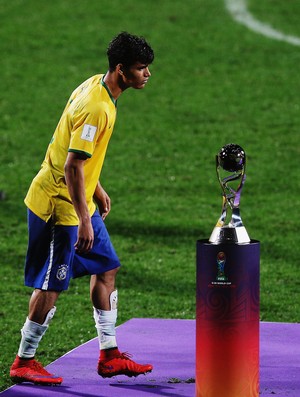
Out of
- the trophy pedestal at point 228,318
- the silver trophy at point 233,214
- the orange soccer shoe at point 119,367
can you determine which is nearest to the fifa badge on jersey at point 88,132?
the silver trophy at point 233,214

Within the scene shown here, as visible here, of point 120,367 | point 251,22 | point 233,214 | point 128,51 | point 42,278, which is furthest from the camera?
point 251,22

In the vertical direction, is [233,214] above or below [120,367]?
above

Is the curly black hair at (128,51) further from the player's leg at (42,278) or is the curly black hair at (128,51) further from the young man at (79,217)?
the player's leg at (42,278)

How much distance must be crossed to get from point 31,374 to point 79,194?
1079mm

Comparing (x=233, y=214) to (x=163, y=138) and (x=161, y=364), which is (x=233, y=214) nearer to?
(x=161, y=364)

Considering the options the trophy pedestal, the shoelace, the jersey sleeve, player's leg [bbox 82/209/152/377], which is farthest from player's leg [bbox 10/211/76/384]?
the trophy pedestal

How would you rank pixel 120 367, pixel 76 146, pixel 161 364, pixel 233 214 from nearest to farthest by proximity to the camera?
pixel 233 214
pixel 76 146
pixel 120 367
pixel 161 364

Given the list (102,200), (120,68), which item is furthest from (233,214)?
(102,200)

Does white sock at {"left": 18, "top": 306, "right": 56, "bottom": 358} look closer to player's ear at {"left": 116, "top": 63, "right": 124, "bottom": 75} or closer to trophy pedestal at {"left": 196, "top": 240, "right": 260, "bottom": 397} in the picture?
trophy pedestal at {"left": 196, "top": 240, "right": 260, "bottom": 397}

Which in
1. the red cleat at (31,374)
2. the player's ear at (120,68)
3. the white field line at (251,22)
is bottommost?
the red cleat at (31,374)

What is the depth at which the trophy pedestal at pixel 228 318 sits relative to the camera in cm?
535

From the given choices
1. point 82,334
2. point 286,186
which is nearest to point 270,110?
point 286,186

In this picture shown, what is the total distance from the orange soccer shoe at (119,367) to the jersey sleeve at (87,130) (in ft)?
4.04

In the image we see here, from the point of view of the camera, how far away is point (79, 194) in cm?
595
